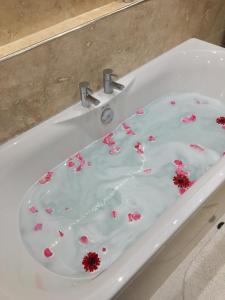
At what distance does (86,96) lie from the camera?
4.32 ft

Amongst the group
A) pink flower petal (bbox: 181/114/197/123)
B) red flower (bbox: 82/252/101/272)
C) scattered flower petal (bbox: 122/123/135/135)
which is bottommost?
red flower (bbox: 82/252/101/272)

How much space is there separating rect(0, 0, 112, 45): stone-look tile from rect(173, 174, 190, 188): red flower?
2.81ft

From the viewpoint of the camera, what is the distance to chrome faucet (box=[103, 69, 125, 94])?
4.42 feet

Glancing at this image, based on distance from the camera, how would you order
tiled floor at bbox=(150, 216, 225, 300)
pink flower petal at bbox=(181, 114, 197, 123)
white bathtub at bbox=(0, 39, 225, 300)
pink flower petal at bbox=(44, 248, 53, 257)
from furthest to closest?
pink flower petal at bbox=(181, 114, 197, 123), tiled floor at bbox=(150, 216, 225, 300), pink flower petal at bbox=(44, 248, 53, 257), white bathtub at bbox=(0, 39, 225, 300)

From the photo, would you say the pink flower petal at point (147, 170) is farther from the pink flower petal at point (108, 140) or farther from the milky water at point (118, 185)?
the pink flower petal at point (108, 140)

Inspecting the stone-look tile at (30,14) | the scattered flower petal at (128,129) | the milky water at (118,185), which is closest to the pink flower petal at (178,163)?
the milky water at (118,185)

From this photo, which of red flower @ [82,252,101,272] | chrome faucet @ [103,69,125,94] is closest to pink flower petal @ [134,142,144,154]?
chrome faucet @ [103,69,125,94]

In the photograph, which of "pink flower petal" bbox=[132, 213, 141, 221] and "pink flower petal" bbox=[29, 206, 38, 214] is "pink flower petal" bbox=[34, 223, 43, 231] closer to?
"pink flower petal" bbox=[29, 206, 38, 214]

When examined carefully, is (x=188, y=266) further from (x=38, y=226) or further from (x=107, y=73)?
(x=107, y=73)

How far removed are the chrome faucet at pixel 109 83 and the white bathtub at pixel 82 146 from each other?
0.14 ft

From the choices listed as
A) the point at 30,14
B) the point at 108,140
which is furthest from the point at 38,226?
the point at 30,14

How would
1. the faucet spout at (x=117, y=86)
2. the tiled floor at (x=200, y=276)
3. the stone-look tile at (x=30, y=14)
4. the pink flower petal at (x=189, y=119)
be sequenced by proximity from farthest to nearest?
the pink flower petal at (x=189, y=119), the faucet spout at (x=117, y=86), the tiled floor at (x=200, y=276), the stone-look tile at (x=30, y=14)

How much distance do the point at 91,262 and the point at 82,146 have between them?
0.57 metres

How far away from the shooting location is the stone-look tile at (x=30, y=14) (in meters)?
1.05
